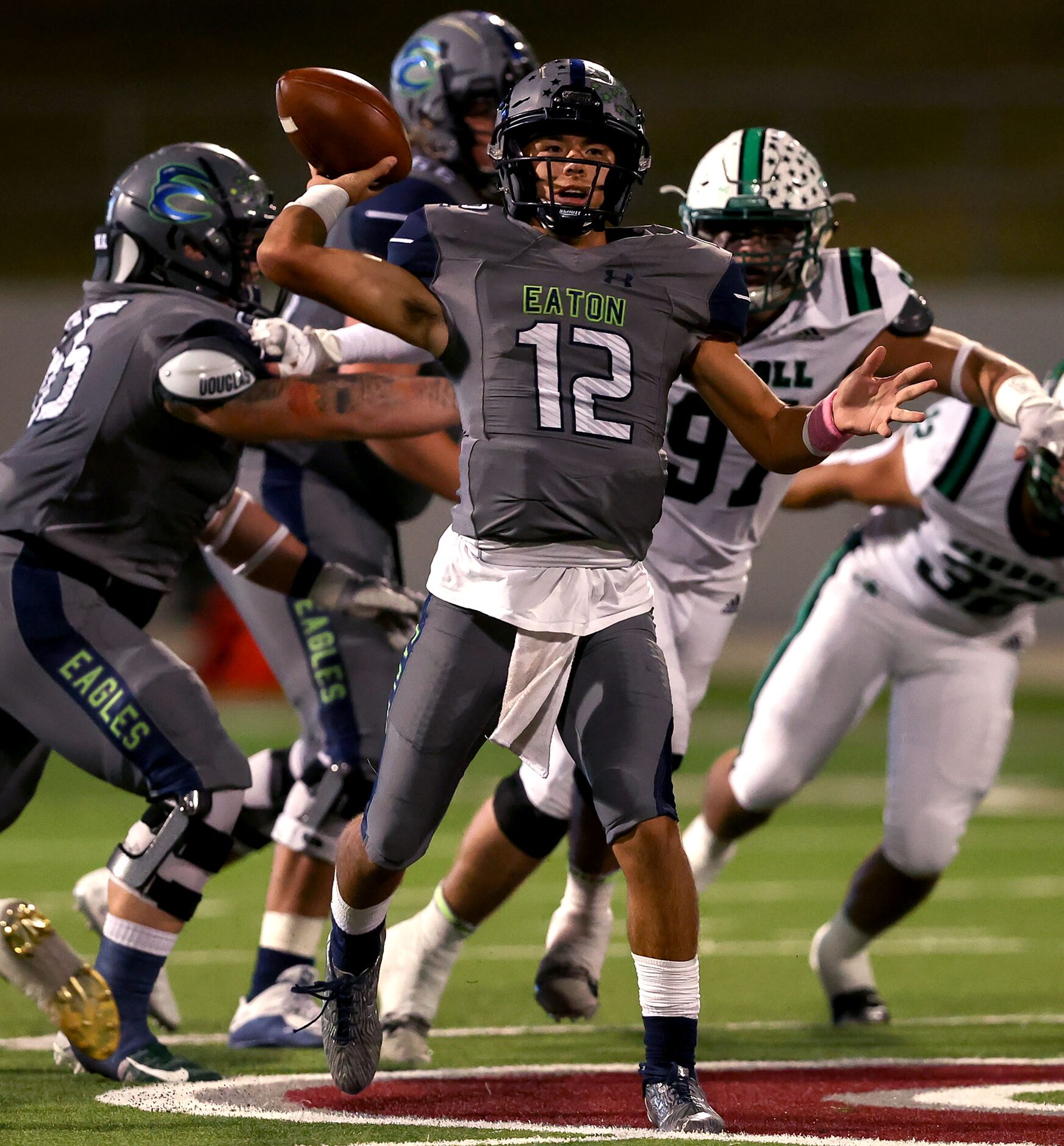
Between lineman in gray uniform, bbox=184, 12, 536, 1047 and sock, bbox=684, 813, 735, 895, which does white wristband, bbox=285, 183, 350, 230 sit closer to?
lineman in gray uniform, bbox=184, 12, 536, 1047

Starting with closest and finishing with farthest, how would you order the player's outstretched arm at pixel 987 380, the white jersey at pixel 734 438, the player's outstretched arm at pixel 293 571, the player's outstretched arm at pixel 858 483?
the player's outstretched arm at pixel 987 380 < the player's outstretched arm at pixel 293 571 < the white jersey at pixel 734 438 < the player's outstretched arm at pixel 858 483

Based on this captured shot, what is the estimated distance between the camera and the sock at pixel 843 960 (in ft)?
15.2

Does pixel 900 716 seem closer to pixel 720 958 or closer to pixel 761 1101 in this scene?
pixel 720 958

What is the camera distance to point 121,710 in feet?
11.4

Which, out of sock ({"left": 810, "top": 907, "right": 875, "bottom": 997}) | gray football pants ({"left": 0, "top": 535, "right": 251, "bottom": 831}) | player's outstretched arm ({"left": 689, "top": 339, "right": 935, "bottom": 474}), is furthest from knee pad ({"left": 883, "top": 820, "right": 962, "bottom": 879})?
gray football pants ({"left": 0, "top": 535, "right": 251, "bottom": 831})

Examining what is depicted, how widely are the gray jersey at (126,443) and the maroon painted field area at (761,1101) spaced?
112cm

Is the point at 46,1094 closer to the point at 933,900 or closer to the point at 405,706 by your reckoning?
the point at 405,706

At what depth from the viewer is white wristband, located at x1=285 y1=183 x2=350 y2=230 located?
3.29 m

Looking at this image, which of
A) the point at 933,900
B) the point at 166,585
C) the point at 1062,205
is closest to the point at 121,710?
the point at 166,585

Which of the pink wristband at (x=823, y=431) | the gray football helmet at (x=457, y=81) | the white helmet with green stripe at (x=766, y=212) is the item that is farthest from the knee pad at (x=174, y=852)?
the gray football helmet at (x=457, y=81)

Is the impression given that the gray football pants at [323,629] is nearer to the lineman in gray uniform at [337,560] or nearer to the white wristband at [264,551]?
the lineman in gray uniform at [337,560]

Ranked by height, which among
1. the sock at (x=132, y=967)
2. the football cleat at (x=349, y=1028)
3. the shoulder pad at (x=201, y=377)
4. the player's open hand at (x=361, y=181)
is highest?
the player's open hand at (x=361, y=181)

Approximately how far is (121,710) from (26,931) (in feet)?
1.41

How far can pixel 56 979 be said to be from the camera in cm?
336
